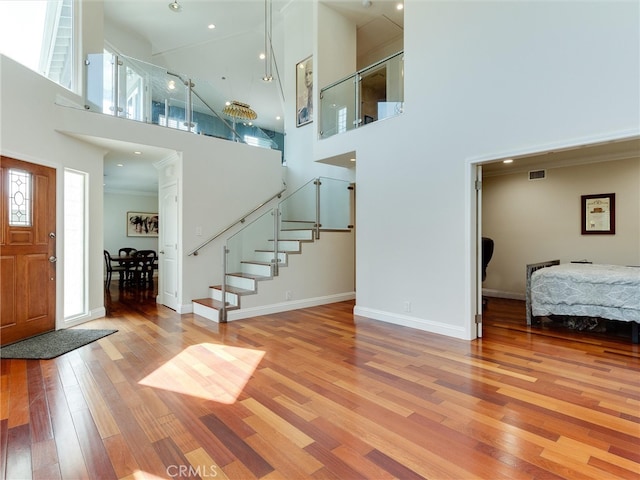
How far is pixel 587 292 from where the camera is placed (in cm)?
398

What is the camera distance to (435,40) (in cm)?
418

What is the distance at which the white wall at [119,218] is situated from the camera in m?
10.3

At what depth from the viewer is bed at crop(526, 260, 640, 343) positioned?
3.70 meters

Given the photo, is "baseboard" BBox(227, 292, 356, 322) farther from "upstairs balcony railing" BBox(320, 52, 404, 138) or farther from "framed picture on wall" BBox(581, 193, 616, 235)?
"framed picture on wall" BBox(581, 193, 616, 235)

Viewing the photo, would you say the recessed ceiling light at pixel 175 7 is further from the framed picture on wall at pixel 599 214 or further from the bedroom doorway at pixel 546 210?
the framed picture on wall at pixel 599 214

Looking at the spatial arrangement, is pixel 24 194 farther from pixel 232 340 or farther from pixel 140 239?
pixel 140 239

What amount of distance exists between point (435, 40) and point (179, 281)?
512cm

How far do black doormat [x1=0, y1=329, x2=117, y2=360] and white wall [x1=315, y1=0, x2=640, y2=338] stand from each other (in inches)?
143

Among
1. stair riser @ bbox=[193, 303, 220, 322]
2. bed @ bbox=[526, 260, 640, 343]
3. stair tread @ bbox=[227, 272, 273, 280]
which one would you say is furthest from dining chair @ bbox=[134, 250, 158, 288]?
bed @ bbox=[526, 260, 640, 343]

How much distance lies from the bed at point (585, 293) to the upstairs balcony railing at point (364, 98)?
3.02 meters

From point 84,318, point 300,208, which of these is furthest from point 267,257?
point 84,318

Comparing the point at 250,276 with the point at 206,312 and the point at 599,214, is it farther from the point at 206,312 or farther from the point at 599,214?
the point at 599,214

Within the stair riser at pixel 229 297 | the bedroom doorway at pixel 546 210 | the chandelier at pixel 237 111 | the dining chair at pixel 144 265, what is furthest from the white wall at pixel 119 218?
the bedroom doorway at pixel 546 210

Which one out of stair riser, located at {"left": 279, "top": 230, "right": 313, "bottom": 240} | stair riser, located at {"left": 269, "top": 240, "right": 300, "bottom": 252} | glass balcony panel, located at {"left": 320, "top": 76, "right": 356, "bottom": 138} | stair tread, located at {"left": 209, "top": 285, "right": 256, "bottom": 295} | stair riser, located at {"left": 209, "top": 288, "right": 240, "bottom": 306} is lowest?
stair riser, located at {"left": 209, "top": 288, "right": 240, "bottom": 306}
